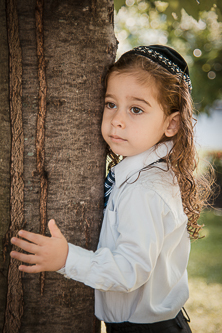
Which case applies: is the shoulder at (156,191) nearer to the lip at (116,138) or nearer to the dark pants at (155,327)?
the lip at (116,138)

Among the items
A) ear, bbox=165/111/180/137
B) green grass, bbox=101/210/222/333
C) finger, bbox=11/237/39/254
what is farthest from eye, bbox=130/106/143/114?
green grass, bbox=101/210/222/333

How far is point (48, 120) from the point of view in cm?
136

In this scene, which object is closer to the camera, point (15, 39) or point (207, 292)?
point (15, 39)

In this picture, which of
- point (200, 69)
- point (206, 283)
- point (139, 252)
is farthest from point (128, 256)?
point (200, 69)

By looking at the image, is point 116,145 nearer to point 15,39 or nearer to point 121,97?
point 121,97

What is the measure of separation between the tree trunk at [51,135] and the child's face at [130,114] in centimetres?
7

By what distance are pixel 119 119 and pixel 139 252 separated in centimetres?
69

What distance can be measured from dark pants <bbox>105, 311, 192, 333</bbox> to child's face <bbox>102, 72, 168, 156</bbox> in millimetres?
964

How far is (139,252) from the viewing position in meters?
1.22

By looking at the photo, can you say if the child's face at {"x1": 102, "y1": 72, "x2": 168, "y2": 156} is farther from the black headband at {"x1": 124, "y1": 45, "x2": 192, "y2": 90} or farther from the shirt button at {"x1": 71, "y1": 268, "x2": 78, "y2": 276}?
the shirt button at {"x1": 71, "y1": 268, "x2": 78, "y2": 276}

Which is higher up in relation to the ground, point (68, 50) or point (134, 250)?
point (68, 50)

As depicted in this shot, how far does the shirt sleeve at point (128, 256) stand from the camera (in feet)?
3.96

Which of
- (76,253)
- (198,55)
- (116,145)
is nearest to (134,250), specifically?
(76,253)

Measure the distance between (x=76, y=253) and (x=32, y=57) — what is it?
971mm
